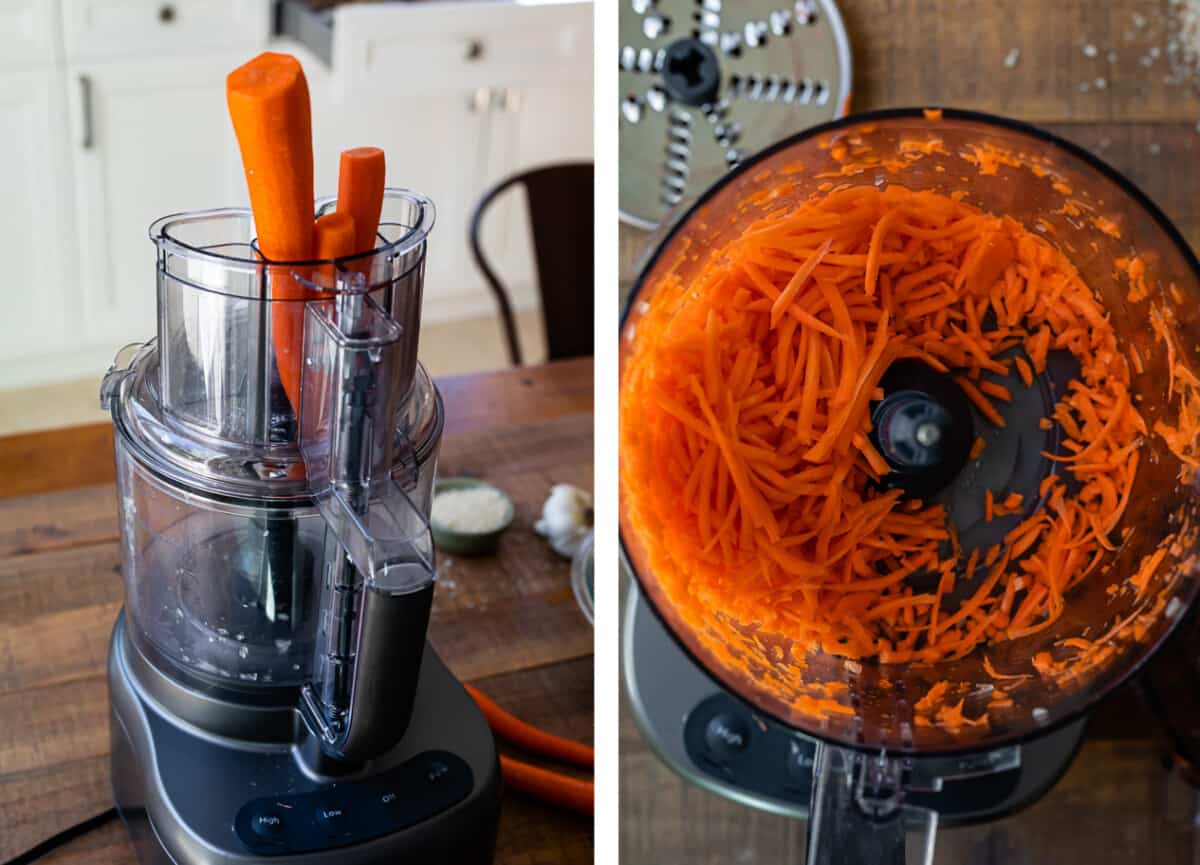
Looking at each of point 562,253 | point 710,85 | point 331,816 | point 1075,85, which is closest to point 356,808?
point 331,816

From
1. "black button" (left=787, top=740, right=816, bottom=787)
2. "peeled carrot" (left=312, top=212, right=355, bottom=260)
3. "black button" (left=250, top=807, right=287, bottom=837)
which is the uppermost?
"peeled carrot" (left=312, top=212, right=355, bottom=260)

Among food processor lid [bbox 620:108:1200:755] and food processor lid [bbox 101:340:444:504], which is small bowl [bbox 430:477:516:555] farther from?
food processor lid [bbox 620:108:1200:755]

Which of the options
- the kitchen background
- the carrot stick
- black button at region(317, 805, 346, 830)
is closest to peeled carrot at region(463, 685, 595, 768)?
the carrot stick

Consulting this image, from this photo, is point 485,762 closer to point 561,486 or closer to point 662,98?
point 561,486

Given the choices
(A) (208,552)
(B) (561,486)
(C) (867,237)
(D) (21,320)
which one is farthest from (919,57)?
(D) (21,320)

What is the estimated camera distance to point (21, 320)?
6.57ft

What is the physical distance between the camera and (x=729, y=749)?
2.01 feet

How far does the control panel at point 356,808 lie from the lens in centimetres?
48

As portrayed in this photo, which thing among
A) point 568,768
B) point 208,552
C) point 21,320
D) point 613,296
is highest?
point 613,296

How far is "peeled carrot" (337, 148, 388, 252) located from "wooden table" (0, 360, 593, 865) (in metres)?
0.29

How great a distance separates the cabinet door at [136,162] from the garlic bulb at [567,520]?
1360 mm

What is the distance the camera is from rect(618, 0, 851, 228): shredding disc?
0.88 meters

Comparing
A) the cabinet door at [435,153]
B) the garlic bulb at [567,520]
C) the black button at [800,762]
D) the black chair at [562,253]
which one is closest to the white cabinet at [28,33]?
the cabinet door at [435,153]

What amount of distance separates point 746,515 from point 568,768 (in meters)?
0.26
